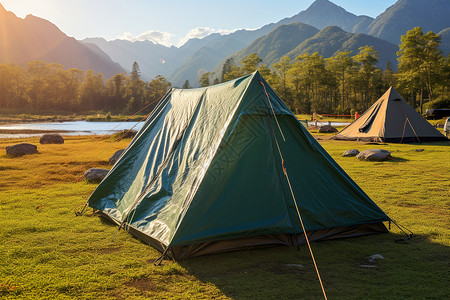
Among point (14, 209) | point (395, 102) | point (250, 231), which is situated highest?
point (395, 102)

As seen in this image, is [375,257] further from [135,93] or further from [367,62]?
[135,93]

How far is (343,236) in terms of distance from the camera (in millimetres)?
5320

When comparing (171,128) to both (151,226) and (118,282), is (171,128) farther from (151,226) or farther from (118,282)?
(118,282)

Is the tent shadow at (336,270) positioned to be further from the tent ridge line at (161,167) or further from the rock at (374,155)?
the rock at (374,155)

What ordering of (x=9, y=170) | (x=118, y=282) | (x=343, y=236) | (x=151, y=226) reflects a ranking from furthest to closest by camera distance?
(x=9, y=170) < (x=343, y=236) < (x=151, y=226) < (x=118, y=282)

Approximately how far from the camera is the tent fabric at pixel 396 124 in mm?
18469

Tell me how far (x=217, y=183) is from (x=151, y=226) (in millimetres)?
1187

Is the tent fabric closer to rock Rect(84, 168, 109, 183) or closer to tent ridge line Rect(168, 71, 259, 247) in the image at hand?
rock Rect(84, 168, 109, 183)

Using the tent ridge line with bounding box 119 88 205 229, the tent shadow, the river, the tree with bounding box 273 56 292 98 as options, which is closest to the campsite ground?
the tent shadow

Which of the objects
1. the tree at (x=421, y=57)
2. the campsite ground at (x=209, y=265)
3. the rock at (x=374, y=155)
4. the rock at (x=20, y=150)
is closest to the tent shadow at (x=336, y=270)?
the campsite ground at (x=209, y=265)

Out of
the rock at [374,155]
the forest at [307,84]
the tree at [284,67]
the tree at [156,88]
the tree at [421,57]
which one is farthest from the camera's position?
the tree at [156,88]

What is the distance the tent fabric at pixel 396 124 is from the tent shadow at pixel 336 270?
1465 centimetres

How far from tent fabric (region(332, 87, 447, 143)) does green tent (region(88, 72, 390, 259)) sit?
47.8 feet

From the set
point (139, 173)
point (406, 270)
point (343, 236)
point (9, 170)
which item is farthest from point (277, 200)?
point (9, 170)
